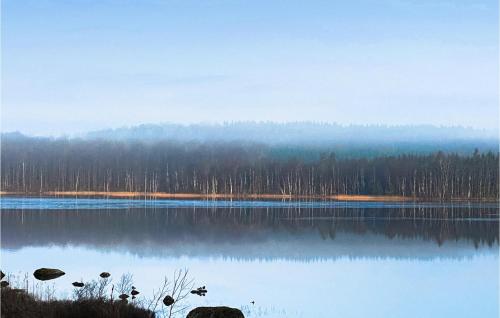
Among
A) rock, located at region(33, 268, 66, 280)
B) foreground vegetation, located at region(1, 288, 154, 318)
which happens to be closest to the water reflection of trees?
rock, located at region(33, 268, 66, 280)

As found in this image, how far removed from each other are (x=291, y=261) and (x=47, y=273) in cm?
1090

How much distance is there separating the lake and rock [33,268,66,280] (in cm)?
41

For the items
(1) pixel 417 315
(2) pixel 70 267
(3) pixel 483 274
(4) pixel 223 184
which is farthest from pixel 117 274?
(4) pixel 223 184

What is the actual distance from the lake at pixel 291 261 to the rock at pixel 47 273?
0.41 meters

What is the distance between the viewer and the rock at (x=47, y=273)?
2342 cm

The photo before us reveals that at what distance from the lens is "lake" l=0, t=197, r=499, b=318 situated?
20906 millimetres

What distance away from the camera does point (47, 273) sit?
78.2 ft

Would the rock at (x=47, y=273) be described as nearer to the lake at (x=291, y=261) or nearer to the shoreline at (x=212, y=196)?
the lake at (x=291, y=261)

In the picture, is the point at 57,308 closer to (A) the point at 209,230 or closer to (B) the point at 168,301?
(B) the point at 168,301

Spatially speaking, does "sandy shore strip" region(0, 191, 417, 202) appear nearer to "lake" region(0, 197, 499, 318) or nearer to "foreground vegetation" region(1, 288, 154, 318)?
"lake" region(0, 197, 499, 318)

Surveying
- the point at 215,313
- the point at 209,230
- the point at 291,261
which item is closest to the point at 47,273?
the point at 215,313

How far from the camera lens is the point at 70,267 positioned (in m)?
26.4

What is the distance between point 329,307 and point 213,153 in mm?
152577

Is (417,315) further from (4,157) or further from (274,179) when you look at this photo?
(4,157)
